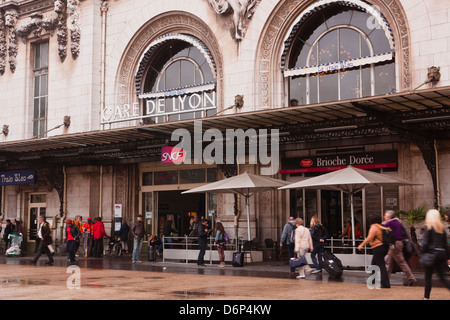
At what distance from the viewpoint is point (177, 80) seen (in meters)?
27.3

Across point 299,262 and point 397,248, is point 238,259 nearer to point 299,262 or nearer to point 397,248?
point 299,262

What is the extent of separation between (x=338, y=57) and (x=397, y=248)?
1043 cm

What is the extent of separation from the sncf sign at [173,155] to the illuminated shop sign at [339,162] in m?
3.95

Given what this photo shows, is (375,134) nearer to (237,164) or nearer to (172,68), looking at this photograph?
(237,164)

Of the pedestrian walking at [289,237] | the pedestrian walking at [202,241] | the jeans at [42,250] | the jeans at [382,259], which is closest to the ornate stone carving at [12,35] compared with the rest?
the jeans at [42,250]

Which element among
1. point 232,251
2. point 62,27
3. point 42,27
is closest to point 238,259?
point 232,251

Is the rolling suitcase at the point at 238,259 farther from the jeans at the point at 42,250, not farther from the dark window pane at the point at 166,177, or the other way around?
the dark window pane at the point at 166,177

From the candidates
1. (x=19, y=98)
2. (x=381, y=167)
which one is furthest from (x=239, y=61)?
(x=19, y=98)

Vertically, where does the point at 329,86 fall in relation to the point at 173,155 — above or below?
above

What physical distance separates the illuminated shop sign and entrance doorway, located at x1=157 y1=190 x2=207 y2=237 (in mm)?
4635

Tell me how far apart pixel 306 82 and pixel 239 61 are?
9.56ft

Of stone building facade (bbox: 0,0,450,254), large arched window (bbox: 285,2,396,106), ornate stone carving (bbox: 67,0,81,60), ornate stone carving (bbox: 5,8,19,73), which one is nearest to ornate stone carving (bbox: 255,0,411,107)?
stone building facade (bbox: 0,0,450,254)

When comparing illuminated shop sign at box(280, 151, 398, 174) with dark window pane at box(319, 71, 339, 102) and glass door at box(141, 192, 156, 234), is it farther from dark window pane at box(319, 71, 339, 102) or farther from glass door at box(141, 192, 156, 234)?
glass door at box(141, 192, 156, 234)

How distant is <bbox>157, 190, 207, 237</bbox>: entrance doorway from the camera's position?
2648cm
